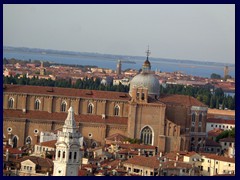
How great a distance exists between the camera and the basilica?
2647cm

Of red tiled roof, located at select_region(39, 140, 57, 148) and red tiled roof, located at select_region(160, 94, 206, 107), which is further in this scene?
red tiled roof, located at select_region(160, 94, 206, 107)

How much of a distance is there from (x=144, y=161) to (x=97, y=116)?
4.71 meters

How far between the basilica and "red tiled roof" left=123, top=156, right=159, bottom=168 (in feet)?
10.7

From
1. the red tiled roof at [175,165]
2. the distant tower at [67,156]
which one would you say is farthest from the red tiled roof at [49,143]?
the distant tower at [67,156]

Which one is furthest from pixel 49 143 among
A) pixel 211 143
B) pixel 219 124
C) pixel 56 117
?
pixel 219 124

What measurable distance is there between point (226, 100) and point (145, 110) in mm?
14171

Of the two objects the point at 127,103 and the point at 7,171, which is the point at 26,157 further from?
the point at 127,103

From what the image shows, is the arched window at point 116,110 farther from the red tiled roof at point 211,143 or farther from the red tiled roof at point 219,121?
the red tiled roof at point 219,121

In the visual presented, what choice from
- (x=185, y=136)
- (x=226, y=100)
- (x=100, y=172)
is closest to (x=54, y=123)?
(x=185, y=136)

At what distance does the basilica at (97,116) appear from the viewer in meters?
26.5

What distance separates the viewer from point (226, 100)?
40.8 meters

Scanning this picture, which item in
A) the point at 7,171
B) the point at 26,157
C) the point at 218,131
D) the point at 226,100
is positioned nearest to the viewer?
the point at 7,171

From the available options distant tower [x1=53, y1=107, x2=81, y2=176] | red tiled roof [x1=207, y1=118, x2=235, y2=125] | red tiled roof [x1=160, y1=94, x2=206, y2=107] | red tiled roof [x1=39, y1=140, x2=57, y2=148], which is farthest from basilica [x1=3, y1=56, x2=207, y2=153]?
→ red tiled roof [x1=207, y1=118, x2=235, y2=125]

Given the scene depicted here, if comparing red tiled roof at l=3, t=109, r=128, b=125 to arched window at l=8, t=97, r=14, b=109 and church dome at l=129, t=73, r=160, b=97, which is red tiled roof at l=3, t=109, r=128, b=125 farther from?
church dome at l=129, t=73, r=160, b=97
